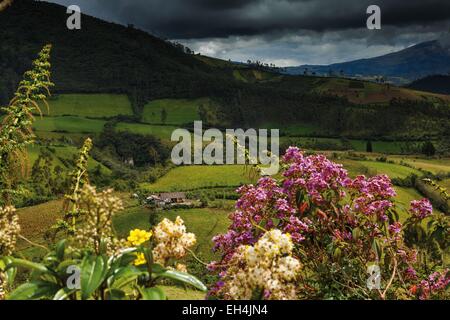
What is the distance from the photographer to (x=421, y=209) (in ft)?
19.5

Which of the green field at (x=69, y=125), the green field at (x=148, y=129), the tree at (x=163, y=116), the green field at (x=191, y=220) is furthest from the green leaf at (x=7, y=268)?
the tree at (x=163, y=116)

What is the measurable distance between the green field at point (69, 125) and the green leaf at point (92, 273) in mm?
160427

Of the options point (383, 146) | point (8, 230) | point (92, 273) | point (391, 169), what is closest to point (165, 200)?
point (391, 169)

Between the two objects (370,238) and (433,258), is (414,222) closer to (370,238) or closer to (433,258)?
(370,238)

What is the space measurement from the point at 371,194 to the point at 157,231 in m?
3.14

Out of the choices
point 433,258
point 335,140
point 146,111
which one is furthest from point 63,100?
point 433,258

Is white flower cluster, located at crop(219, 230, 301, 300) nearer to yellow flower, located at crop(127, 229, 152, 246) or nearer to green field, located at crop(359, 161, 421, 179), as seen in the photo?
yellow flower, located at crop(127, 229, 152, 246)

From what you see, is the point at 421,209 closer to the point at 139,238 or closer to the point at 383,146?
the point at 139,238

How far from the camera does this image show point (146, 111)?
650 feet

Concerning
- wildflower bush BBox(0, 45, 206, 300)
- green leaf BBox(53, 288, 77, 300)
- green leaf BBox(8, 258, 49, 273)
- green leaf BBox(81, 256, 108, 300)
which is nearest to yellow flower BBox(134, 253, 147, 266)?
wildflower bush BBox(0, 45, 206, 300)

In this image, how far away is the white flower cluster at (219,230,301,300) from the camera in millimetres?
3455

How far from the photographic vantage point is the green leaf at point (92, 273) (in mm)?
Answer: 3258

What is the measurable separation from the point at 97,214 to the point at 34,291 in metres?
0.70

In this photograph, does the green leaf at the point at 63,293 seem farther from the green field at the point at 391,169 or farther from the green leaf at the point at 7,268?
the green field at the point at 391,169
